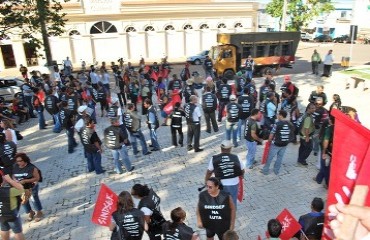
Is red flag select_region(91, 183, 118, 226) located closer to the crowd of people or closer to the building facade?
the crowd of people

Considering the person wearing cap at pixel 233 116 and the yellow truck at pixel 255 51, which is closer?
the person wearing cap at pixel 233 116

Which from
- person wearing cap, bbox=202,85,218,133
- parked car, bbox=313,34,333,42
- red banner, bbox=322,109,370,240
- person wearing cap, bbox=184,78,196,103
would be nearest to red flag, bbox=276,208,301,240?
red banner, bbox=322,109,370,240

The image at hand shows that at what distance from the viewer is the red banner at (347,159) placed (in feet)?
5.40

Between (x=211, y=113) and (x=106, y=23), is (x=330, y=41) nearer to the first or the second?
(x=106, y=23)

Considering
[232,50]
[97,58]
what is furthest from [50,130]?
[97,58]

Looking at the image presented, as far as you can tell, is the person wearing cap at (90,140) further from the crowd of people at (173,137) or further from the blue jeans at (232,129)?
the blue jeans at (232,129)

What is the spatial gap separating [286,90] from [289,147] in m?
2.18

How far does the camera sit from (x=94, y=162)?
359 inches

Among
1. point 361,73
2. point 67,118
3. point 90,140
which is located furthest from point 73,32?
point 90,140

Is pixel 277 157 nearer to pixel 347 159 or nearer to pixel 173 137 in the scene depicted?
pixel 173 137

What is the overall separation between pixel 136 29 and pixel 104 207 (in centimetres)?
2917

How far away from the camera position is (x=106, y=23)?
31438 millimetres

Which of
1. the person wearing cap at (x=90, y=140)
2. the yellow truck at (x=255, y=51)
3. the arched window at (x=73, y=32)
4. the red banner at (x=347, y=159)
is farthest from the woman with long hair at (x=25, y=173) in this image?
the arched window at (x=73, y=32)

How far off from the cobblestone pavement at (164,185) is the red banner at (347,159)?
4799mm
